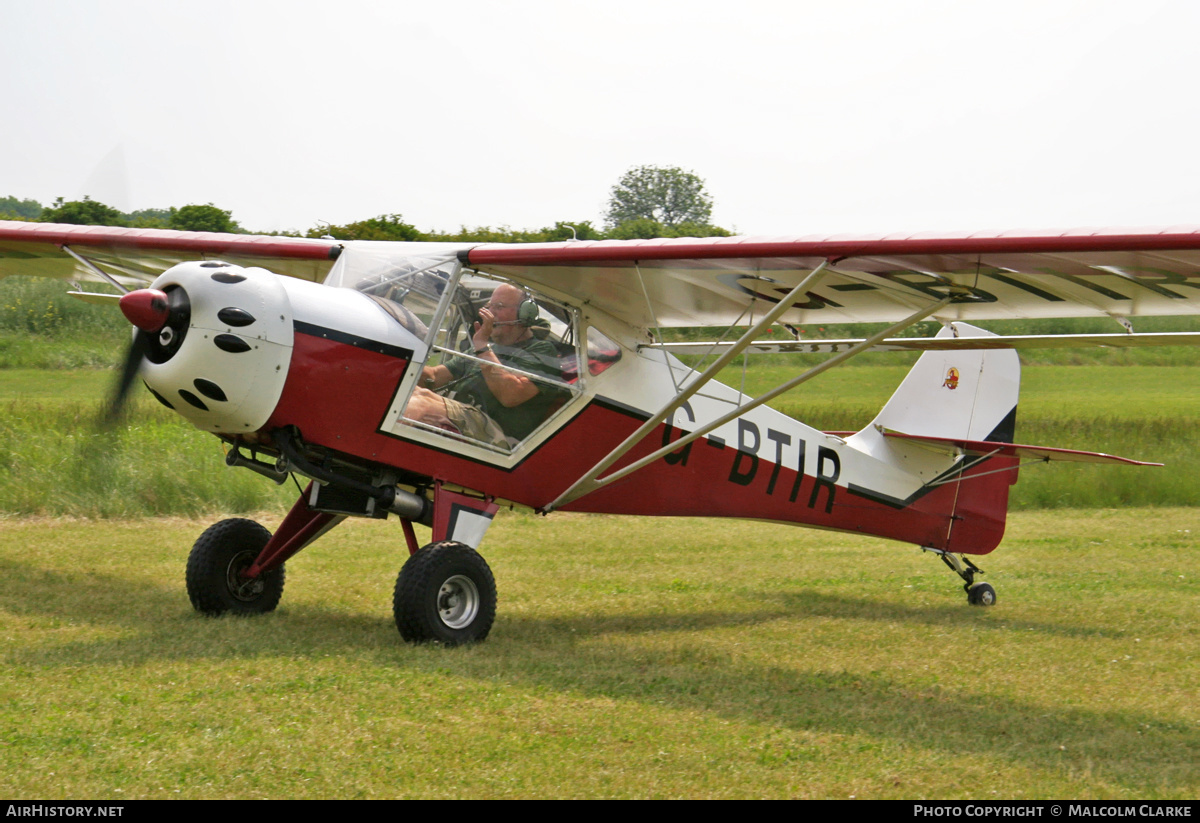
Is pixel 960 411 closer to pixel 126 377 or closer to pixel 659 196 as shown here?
pixel 126 377

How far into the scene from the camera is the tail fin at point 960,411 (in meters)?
9.90

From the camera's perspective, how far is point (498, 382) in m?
6.90

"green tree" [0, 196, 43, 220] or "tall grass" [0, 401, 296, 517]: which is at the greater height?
"green tree" [0, 196, 43, 220]

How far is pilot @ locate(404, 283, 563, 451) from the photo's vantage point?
6.72m

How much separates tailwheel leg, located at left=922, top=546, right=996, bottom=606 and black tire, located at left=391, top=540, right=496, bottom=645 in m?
5.06

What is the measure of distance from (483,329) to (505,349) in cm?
20

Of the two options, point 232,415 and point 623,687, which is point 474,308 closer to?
point 232,415

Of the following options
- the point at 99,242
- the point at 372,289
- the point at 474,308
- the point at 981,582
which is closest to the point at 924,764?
the point at 474,308

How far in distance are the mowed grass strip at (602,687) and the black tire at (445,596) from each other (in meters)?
0.15

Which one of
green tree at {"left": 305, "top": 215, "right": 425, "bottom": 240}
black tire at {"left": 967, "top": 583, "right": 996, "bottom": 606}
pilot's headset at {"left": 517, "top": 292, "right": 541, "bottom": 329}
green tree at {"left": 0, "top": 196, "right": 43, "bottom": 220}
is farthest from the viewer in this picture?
green tree at {"left": 0, "top": 196, "right": 43, "bottom": 220}

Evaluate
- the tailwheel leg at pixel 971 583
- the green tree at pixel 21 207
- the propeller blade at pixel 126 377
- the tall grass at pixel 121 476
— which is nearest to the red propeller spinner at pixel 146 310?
the propeller blade at pixel 126 377

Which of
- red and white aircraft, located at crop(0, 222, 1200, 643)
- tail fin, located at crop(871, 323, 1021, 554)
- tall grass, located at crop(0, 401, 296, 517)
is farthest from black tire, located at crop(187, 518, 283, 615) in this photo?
tail fin, located at crop(871, 323, 1021, 554)

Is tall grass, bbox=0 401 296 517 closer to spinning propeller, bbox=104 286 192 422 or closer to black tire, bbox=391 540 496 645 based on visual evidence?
spinning propeller, bbox=104 286 192 422
